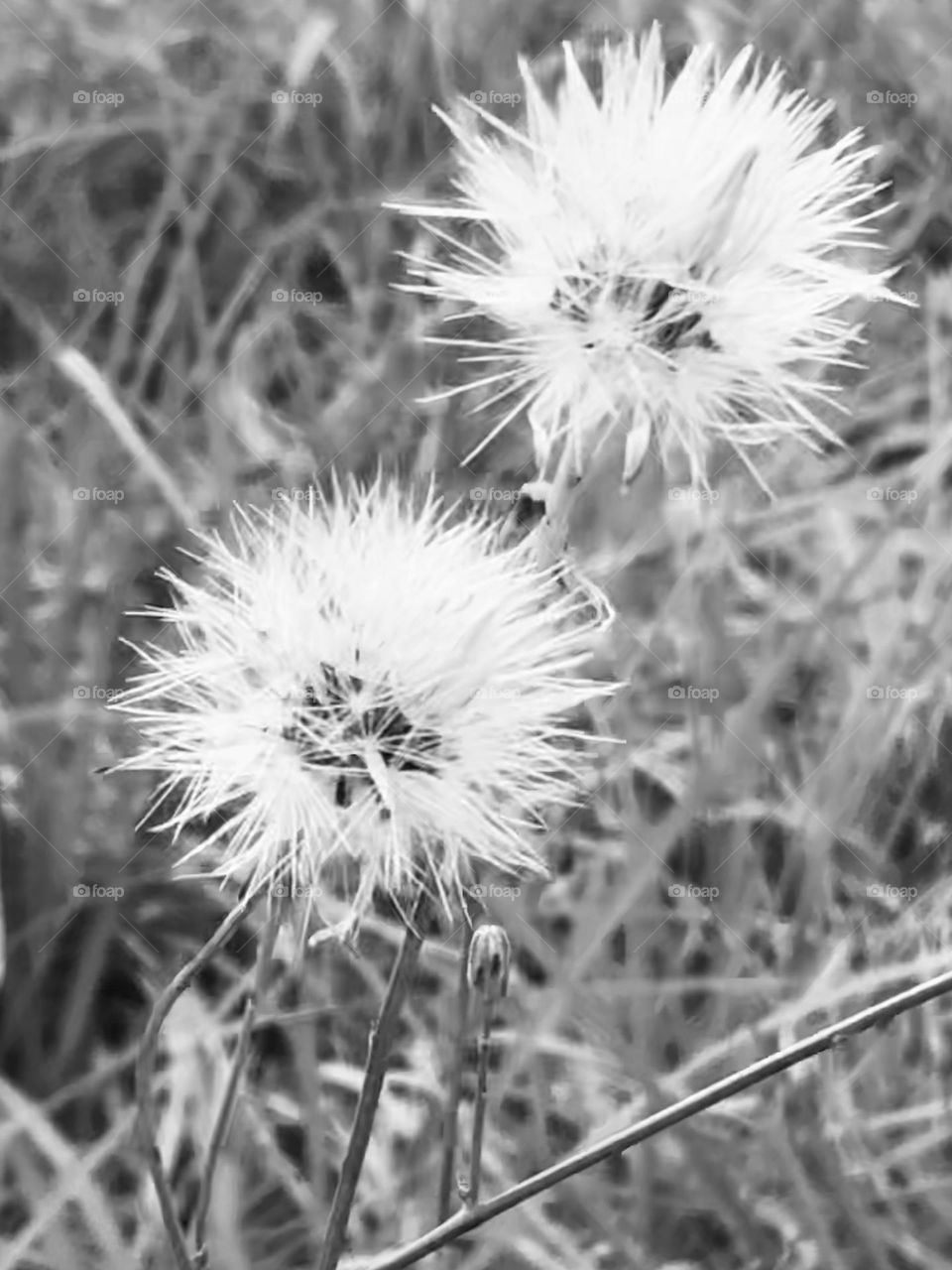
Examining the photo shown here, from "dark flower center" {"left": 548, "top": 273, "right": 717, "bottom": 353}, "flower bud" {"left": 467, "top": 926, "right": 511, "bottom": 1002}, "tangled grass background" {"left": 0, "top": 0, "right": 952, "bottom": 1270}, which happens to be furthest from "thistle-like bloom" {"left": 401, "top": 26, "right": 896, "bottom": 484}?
"tangled grass background" {"left": 0, "top": 0, "right": 952, "bottom": 1270}

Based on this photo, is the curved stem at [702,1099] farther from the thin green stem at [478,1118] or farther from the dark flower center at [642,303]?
the dark flower center at [642,303]

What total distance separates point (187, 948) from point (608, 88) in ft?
1.64

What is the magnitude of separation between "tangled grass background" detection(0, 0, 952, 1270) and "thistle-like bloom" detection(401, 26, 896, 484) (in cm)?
23

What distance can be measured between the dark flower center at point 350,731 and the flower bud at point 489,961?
47 mm

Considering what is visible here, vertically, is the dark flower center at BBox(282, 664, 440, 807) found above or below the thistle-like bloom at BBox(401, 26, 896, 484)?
below

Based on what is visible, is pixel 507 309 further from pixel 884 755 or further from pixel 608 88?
pixel 884 755

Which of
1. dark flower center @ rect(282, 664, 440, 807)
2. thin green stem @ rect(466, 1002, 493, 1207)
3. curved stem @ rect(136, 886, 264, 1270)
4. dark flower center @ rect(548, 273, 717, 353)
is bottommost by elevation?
curved stem @ rect(136, 886, 264, 1270)

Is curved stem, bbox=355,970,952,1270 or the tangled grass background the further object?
the tangled grass background

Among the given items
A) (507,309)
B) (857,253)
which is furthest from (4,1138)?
(857,253)

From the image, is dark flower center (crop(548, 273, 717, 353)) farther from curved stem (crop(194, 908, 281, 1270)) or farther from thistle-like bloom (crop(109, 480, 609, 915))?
curved stem (crop(194, 908, 281, 1270))

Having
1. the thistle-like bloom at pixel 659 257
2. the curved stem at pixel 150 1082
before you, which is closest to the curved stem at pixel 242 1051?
the curved stem at pixel 150 1082

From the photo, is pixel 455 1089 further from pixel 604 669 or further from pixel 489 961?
pixel 604 669

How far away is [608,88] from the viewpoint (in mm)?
442

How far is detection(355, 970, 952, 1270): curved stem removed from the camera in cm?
35
